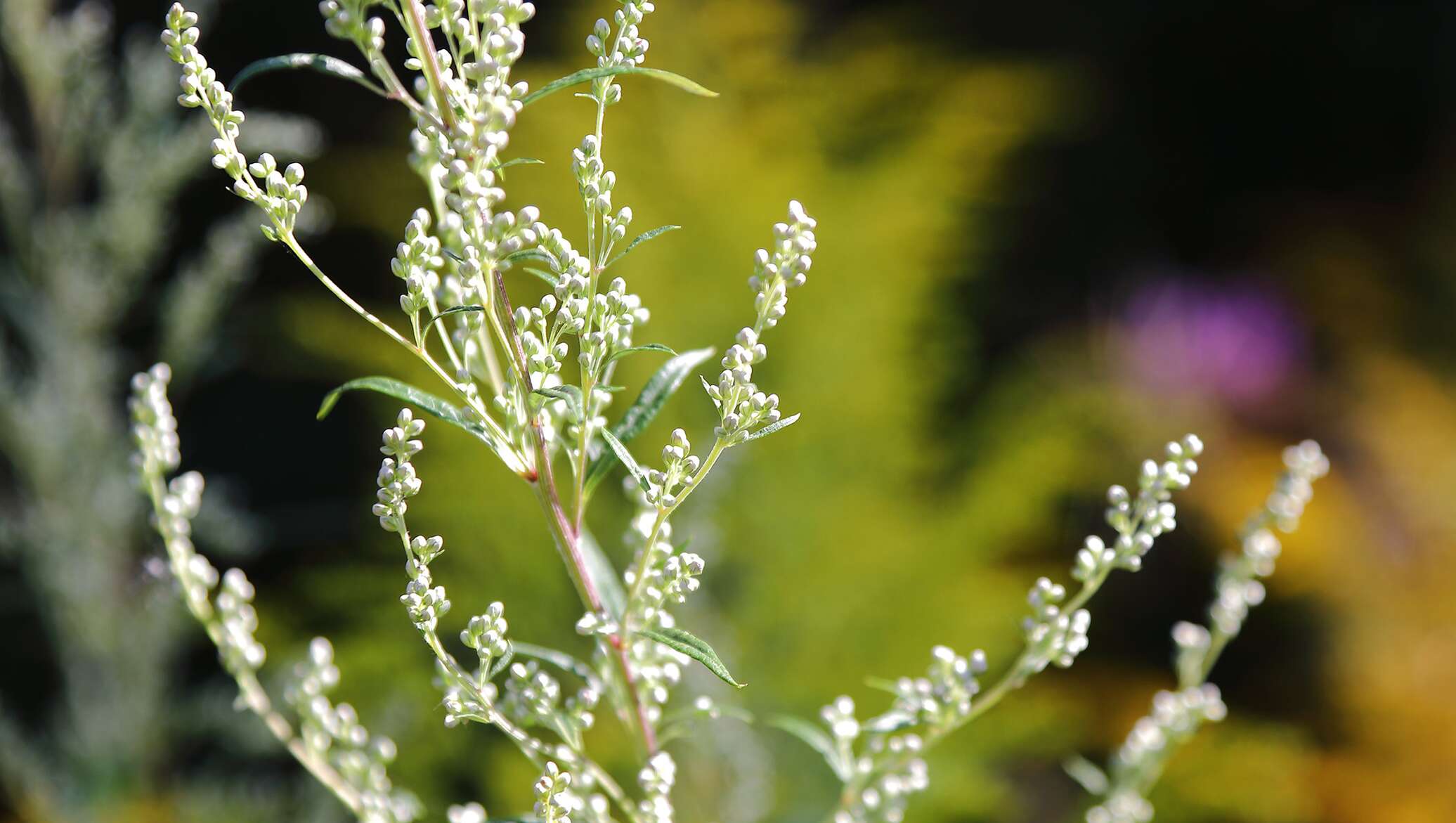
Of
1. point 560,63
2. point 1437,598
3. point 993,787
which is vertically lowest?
point 993,787

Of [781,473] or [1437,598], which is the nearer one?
[781,473]

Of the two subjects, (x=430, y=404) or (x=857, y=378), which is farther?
(x=857, y=378)

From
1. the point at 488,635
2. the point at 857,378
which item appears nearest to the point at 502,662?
the point at 488,635

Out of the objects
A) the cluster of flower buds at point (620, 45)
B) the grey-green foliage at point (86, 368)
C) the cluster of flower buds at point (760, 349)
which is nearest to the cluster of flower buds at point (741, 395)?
the cluster of flower buds at point (760, 349)

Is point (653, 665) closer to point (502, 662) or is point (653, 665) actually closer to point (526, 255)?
point (502, 662)

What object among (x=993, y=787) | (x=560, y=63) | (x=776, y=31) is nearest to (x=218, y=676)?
(x=560, y=63)

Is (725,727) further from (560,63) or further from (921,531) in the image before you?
(560,63)
